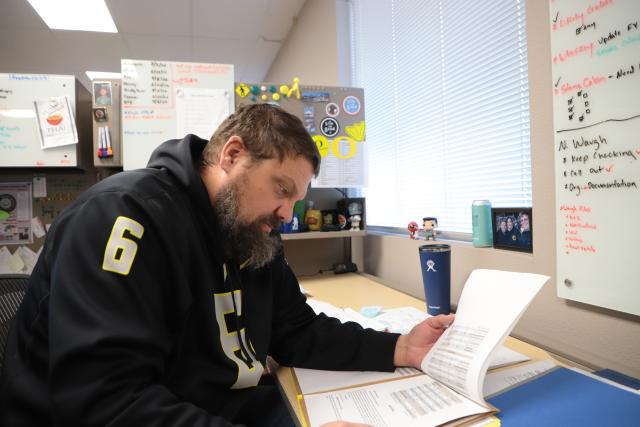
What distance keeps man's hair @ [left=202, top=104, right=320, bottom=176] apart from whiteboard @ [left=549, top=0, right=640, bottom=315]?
589 mm

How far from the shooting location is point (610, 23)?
2.46ft

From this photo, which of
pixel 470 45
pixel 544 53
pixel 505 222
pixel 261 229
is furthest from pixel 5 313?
pixel 470 45

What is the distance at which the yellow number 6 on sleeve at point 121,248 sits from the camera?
0.56 m

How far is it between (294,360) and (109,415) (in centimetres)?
43

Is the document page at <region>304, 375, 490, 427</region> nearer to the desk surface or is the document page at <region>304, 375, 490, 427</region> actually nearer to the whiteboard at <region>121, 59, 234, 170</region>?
the desk surface

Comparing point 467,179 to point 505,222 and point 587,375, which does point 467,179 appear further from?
point 587,375

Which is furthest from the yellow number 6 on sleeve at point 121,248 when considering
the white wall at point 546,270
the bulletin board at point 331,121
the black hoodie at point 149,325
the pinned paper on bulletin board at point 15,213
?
the pinned paper on bulletin board at point 15,213

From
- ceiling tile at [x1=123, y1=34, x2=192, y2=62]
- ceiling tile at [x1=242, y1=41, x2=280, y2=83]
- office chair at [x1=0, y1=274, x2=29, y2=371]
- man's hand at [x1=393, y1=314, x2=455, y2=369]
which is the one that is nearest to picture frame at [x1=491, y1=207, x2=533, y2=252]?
man's hand at [x1=393, y1=314, x2=455, y2=369]

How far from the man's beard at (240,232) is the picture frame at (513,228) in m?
0.67

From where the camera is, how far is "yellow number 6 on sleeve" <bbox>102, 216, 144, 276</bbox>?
22.0 inches

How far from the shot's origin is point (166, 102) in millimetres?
1660

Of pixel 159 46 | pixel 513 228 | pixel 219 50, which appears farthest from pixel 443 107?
pixel 159 46

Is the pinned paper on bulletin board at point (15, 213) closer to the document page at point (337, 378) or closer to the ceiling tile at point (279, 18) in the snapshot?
the document page at point (337, 378)

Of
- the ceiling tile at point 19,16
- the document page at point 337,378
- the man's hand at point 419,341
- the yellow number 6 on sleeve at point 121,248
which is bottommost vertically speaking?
the document page at point 337,378
